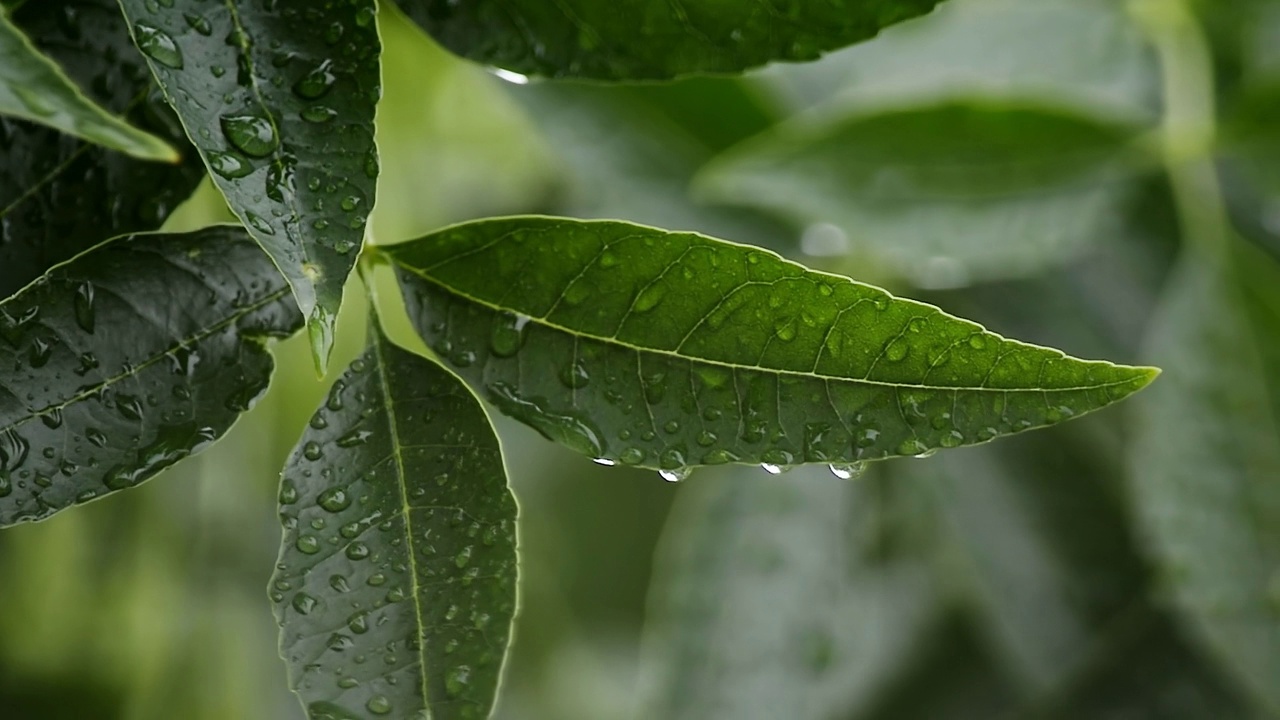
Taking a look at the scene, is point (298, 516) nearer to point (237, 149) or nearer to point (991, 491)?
point (237, 149)

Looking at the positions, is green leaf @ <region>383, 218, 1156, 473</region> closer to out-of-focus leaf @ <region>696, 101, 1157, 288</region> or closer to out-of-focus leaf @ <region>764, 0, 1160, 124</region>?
out-of-focus leaf @ <region>696, 101, 1157, 288</region>

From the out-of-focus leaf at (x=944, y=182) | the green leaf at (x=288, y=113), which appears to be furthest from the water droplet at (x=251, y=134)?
the out-of-focus leaf at (x=944, y=182)

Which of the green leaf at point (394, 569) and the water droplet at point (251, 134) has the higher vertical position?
the water droplet at point (251, 134)

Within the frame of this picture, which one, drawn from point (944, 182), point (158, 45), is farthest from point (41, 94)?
point (944, 182)

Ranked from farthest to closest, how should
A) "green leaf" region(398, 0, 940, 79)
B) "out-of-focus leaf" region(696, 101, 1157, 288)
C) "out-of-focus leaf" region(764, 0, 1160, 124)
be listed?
1. "out-of-focus leaf" region(764, 0, 1160, 124)
2. "out-of-focus leaf" region(696, 101, 1157, 288)
3. "green leaf" region(398, 0, 940, 79)

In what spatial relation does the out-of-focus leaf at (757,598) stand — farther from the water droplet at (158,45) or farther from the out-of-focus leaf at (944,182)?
the water droplet at (158,45)

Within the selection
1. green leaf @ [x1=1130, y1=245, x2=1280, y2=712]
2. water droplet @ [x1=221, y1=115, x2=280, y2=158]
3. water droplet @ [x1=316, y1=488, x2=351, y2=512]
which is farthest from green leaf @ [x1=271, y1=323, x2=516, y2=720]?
green leaf @ [x1=1130, y1=245, x2=1280, y2=712]
